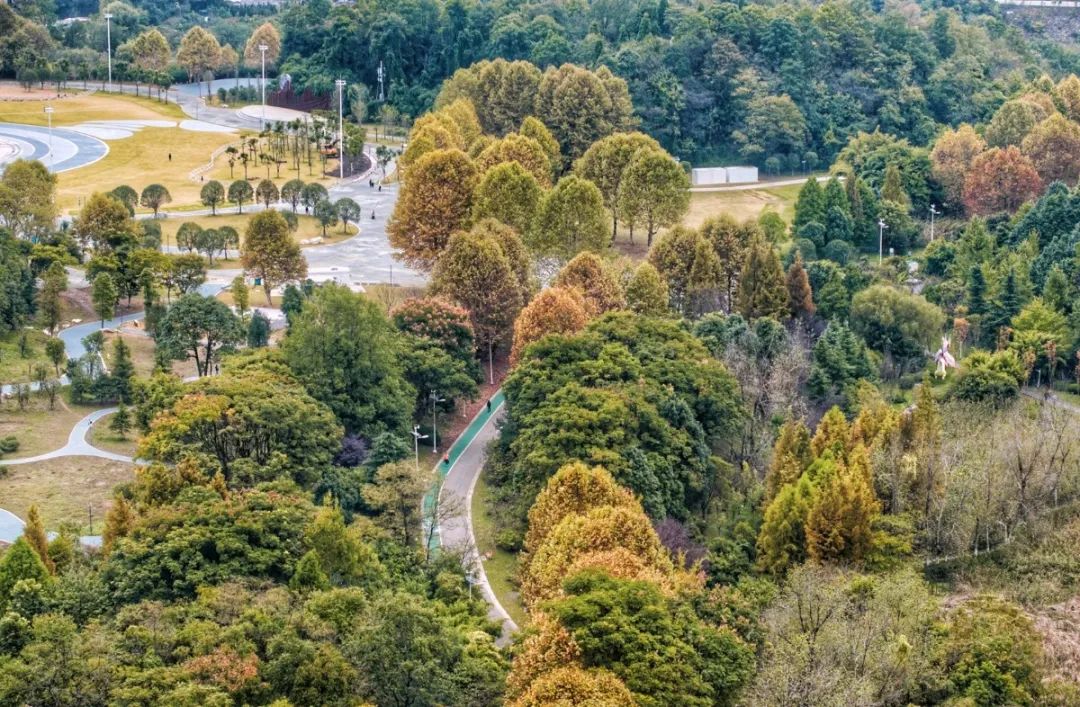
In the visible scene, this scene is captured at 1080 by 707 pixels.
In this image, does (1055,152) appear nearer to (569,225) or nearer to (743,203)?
(743,203)

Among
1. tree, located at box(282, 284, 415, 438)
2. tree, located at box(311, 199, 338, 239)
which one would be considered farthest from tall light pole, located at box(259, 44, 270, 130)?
tree, located at box(282, 284, 415, 438)

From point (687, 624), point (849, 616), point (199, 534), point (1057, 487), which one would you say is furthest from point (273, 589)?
point (1057, 487)

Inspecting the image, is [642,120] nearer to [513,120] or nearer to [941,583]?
[513,120]

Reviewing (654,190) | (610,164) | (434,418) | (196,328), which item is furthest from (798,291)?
(196,328)

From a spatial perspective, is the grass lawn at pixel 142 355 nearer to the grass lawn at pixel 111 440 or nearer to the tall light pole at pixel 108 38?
the grass lawn at pixel 111 440

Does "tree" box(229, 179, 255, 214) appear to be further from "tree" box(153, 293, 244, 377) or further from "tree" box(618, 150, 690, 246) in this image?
"tree" box(153, 293, 244, 377)
